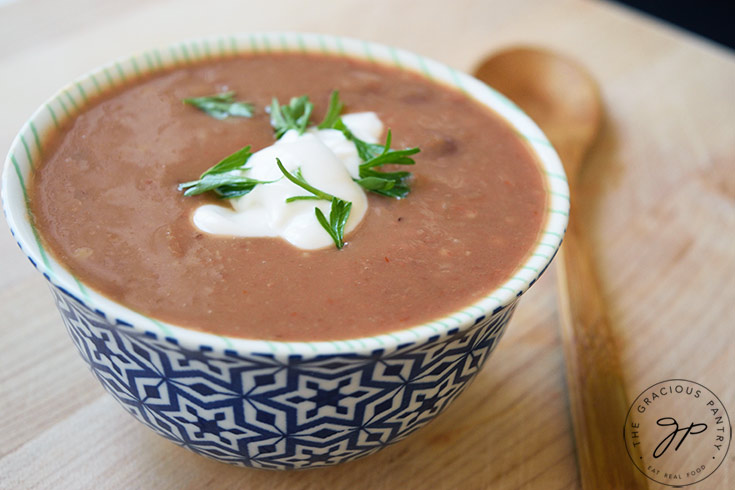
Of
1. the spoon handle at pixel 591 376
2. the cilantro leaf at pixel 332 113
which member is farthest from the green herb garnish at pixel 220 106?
the spoon handle at pixel 591 376

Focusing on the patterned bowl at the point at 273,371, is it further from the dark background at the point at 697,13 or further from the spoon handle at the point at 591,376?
the dark background at the point at 697,13

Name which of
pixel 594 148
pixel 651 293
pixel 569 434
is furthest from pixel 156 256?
pixel 594 148

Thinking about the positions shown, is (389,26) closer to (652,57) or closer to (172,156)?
(652,57)

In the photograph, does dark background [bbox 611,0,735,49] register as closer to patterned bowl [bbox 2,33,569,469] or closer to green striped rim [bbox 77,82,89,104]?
patterned bowl [bbox 2,33,569,469]

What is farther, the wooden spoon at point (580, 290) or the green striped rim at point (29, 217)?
the wooden spoon at point (580, 290)

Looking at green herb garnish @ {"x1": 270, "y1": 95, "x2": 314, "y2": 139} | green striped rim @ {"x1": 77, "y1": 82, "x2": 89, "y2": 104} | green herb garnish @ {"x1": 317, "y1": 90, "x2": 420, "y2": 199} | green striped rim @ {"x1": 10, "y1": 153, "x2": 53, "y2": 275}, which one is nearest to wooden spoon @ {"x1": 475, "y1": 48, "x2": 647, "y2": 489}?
green herb garnish @ {"x1": 317, "y1": 90, "x2": 420, "y2": 199}

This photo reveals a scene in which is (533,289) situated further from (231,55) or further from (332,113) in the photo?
(231,55)
